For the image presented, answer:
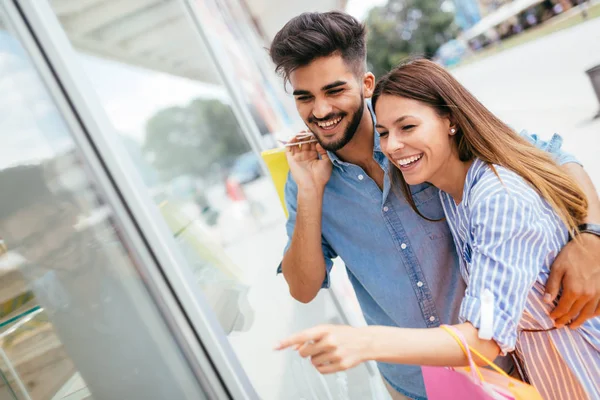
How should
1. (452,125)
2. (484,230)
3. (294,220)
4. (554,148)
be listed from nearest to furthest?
(484,230), (452,125), (554,148), (294,220)

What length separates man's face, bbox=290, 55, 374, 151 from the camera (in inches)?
62.3

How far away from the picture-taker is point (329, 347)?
0.88m

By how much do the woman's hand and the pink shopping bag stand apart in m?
0.24

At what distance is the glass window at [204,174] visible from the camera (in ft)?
5.55

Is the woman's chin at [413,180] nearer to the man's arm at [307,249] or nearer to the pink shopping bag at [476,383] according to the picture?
the man's arm at [307,249]

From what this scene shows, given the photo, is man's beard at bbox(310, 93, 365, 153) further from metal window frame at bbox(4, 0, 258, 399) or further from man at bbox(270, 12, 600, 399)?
metal window frame at bbox(4, 0, 258, 399)

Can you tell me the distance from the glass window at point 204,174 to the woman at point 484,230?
0.69 m

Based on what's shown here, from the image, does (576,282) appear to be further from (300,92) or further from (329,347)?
(300,92)

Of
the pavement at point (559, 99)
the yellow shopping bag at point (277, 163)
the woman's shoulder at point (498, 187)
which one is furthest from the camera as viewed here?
the pavement at point (559, 99)

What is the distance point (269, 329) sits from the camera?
222 centimetres

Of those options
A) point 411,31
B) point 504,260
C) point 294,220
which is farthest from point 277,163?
point 411,31

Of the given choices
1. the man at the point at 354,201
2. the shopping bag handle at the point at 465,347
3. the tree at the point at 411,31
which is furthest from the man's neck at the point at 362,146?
the tree at the point at 411,31

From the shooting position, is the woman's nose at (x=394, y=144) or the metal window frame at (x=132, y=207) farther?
the woman's nose at (x=394, y=144)

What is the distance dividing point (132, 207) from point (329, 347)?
1.88 ft
